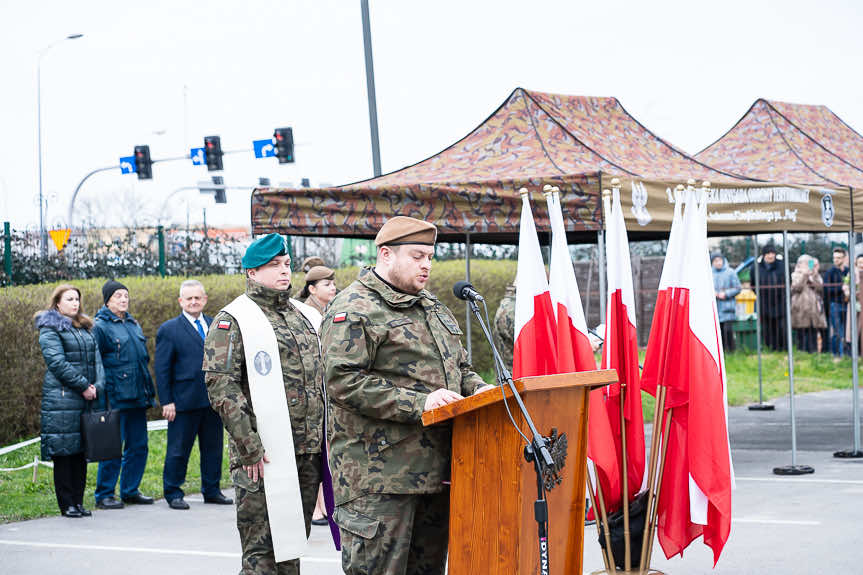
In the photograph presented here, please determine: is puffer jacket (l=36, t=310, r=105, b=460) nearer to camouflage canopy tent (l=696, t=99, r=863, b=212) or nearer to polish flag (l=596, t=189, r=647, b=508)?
polish flag (l=596, t=189, r=647, b=508)

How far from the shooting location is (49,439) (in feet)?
27.5

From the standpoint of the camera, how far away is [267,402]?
5227 millimetres

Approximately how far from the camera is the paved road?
6586 mm

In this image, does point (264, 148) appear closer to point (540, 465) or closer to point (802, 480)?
point (802, 480)

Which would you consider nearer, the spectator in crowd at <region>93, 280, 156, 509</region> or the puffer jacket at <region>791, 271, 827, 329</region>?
the spectator in crowd at <region>93, 280, 156, 509</region>

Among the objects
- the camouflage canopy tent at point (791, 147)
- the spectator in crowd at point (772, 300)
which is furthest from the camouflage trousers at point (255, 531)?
the spectator in crowd at point (772, 300)

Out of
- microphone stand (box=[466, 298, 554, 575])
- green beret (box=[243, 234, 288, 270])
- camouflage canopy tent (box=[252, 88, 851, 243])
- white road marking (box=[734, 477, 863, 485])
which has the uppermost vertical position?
camouflage canopy tent (box=[252, 88, 851, 243])

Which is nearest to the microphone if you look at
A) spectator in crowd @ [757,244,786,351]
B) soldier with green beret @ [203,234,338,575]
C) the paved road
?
soldier with green beret @ [203,234,338,575]

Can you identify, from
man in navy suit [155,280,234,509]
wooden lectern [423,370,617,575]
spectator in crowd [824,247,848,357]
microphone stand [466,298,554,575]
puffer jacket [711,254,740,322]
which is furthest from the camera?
spectator in crowd [824,247,848,357]

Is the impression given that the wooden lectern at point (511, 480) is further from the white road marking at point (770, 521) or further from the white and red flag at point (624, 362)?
the white road marking at point (770, 521)

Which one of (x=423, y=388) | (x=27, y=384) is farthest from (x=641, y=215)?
(x=27, y=384)

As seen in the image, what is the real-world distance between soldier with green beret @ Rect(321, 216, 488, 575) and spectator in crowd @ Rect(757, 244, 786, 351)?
17.3 meters

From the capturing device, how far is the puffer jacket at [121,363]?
8.91 m

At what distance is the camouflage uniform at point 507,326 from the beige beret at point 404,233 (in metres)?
4.08
